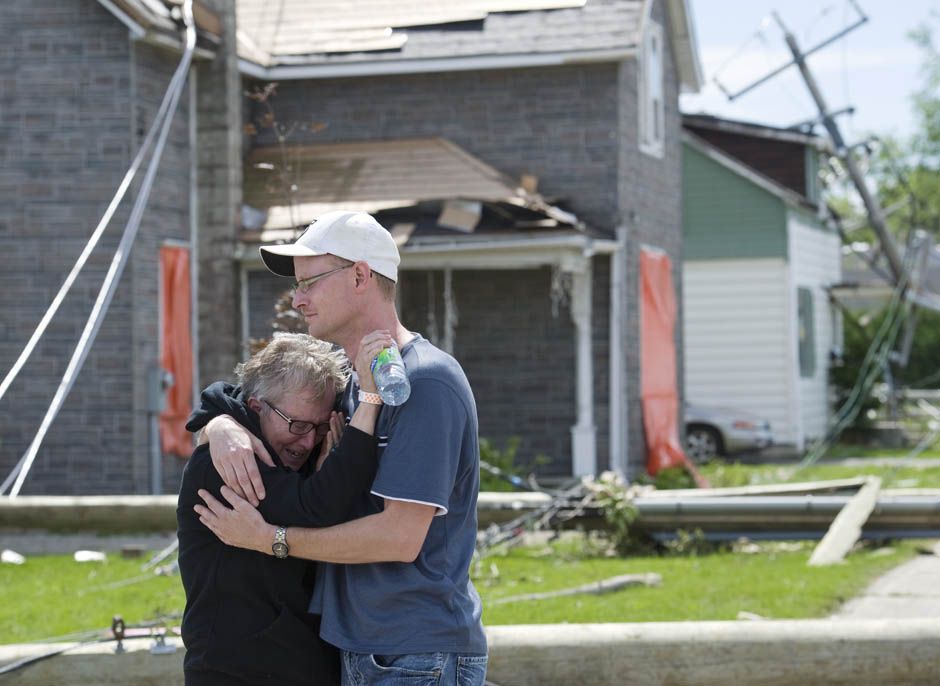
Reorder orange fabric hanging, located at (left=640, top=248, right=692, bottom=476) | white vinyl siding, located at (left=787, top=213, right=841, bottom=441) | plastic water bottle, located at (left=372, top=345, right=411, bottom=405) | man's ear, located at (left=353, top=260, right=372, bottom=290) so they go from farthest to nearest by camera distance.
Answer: white vinyl siding, located at (left=787, top=213, right=841, bottom=441)
orange fabric hanging, located at (left=640, top=248, right=692, bottom=476)
man's ear, located at (left=353, top=260, right=372, bottom=290)
plastic water bottle, located at (left=372, top=345, right=411, bottom=405)

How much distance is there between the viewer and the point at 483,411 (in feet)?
61.2

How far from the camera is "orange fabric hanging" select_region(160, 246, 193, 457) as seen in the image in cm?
1602

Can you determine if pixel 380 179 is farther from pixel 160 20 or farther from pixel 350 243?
pixel 350 243

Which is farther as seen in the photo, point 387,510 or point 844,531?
point 844,531

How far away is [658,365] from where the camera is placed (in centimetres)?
2000

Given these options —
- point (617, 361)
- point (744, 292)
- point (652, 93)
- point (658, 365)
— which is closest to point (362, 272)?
point (617, 361)

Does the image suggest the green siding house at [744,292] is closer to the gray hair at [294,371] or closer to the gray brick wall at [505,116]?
the gray brick wall at [505,116]

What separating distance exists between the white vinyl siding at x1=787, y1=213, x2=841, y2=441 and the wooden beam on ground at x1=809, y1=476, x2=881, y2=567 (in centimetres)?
1566

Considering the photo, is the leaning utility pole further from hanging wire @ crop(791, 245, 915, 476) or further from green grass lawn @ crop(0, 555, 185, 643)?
green grass lawn @ crop(0, 555, 185, 643)

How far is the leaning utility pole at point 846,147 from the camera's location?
30359 millimetres

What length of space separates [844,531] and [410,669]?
27.0ft

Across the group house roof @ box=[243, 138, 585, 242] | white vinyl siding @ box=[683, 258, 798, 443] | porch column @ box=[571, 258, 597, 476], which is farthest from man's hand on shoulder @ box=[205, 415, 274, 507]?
white vinyl siding @ box=[683, 258, 798, 443]

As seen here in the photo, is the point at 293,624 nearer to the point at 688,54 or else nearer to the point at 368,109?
the point at 368,109

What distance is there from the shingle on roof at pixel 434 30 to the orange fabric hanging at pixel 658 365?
115 inches
